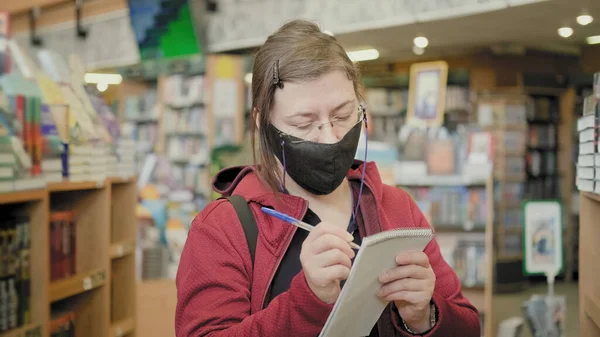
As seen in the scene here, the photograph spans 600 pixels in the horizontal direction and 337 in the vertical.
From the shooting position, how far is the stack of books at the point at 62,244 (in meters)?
3.12

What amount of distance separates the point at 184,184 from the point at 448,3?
3971 millimetres

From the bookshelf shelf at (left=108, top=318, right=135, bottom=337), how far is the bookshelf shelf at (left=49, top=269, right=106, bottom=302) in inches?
14.3

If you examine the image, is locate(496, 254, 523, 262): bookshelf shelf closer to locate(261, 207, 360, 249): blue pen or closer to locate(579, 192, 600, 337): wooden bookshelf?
locate(579, 192, 600, 337): wooden bookshelf

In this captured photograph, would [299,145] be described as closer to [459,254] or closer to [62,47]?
[459,254]

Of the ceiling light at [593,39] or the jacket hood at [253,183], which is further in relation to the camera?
the ceiling light at [593,39]

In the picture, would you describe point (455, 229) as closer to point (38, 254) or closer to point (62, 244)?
point (62, 244)

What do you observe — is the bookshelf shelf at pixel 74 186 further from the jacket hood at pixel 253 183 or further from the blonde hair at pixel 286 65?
the blonde hair at pixel 286 65

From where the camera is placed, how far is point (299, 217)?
147 cm

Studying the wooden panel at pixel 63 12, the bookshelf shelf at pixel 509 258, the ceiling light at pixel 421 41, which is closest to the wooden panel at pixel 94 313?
the ceiling light at pixel 421 41

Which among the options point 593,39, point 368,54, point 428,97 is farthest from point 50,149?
point 368,54

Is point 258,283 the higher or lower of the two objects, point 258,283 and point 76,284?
the higher

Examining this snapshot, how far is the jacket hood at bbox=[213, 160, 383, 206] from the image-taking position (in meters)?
1.50

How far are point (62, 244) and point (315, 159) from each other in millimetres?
2178

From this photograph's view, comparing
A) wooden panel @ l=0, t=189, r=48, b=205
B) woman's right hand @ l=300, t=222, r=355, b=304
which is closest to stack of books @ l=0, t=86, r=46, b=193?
wooden panel @ l=0, t=189, r=48, b=205
